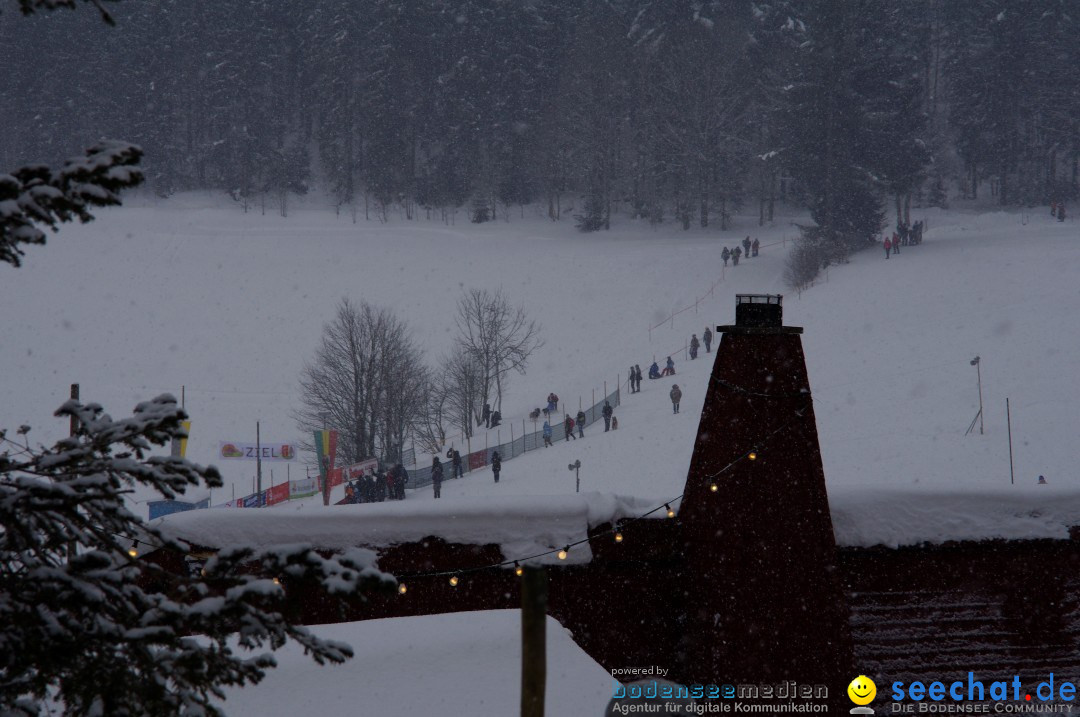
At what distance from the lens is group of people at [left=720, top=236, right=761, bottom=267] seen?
54.2m

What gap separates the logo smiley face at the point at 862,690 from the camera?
21.2 feet

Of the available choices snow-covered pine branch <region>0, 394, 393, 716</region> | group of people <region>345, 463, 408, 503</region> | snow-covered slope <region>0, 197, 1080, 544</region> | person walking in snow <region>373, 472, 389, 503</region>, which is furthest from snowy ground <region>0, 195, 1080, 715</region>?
snow-covered pine branch <region>0, 394, 393, 716</region>

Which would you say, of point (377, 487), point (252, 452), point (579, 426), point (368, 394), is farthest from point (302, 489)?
point (579, 426)

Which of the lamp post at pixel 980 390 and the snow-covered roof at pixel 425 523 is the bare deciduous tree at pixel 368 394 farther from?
the snow-covered roof at pixel 425 523

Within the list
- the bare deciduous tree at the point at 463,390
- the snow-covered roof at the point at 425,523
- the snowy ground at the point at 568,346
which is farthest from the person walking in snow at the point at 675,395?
the snow-covered roof at the point at 425,523

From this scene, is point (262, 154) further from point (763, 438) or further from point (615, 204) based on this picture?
point (763, 438)

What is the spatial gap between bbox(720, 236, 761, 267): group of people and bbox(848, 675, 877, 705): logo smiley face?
4856 centimetres

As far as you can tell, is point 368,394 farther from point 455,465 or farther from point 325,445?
point 325,445

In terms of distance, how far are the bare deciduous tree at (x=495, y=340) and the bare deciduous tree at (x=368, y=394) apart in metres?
3.43

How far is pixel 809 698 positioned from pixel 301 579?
4.44 metres

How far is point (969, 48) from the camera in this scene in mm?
76375

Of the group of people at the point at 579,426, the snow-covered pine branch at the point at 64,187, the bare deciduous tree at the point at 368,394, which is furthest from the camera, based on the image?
the bare deciduous tree at the point at 368,394

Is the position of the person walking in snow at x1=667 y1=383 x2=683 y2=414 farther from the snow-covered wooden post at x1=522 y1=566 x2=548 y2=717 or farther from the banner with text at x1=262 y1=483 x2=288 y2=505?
the snow-covered wooden post at x1=522 y1=566 x2=548 y2=717

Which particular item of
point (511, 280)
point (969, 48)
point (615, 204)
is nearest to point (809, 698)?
point (511, 280)
